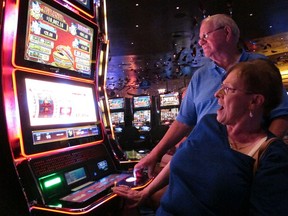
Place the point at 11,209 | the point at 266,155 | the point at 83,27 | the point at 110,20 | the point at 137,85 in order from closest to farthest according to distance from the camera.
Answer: the point at 266,155 → the point at 11,209 → the point at 83,27 → the point at 110,20 → the point at 137,85

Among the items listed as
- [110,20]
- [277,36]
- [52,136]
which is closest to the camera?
[52,136]

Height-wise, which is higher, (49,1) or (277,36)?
(277,36)

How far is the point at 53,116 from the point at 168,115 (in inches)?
270

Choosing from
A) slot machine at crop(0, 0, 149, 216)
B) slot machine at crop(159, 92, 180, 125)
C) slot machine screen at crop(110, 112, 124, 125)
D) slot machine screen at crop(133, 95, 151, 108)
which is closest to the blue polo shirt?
slot machine at crop(0, 0, 149, 216)

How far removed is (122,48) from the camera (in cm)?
1114

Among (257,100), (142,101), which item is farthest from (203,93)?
(142,101)

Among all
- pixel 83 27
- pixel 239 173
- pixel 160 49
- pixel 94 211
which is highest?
pixel 160 49

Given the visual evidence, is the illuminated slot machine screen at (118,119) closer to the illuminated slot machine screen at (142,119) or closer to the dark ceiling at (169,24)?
the illuminated slot machine screen at (142,119)

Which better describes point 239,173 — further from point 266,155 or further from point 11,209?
point 11,209

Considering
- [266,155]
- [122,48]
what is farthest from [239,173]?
[122,48]

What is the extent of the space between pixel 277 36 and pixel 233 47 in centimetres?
1010

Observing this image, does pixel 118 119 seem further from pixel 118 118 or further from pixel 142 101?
pixel 142 101

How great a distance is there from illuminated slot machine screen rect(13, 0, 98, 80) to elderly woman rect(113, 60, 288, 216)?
99 cm

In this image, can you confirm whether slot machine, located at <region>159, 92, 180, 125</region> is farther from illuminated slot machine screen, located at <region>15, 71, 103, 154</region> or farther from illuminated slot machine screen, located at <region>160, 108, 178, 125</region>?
illuminated slot machine screen, located at <region>15, 71, 103, 154</region>
